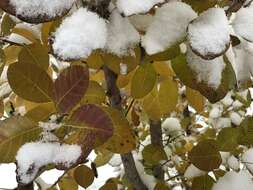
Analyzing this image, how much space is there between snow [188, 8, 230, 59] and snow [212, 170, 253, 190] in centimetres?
30

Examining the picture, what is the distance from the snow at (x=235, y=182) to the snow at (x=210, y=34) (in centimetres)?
30

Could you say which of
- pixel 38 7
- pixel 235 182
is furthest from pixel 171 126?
pixel 38 7

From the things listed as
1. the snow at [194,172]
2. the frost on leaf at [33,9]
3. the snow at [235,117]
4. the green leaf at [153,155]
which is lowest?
the snow at [235,117]

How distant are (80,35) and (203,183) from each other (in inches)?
15.3

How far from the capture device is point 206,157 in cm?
69

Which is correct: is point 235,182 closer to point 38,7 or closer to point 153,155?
point 153,155

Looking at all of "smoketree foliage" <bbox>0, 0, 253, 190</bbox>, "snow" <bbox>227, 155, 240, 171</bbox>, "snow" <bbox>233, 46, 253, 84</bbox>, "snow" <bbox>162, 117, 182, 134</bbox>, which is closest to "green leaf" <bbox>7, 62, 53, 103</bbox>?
"smoketree foliage" <bbox>0, 0, 253, 190</bbox>

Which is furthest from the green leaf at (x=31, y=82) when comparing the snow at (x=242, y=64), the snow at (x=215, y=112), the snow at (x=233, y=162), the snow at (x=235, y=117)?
the snow at (x=215, y=112)

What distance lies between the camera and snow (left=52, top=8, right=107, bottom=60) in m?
0.40

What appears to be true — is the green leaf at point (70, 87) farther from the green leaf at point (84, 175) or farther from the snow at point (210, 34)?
the green leaf at point (84, 175)

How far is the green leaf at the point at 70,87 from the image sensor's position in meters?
0.47

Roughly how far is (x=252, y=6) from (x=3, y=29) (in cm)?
36

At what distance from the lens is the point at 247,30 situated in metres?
0.45

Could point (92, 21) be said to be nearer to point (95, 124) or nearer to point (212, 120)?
point (95, 124)
